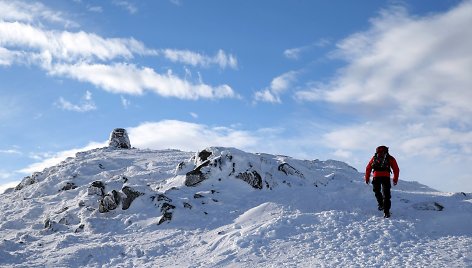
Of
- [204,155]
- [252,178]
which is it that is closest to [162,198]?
[252,178]

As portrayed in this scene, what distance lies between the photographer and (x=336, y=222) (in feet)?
48.7

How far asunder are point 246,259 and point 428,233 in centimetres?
575

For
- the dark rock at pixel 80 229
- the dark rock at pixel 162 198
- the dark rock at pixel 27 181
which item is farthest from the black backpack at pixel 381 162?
the dark rock at pixel 27 181

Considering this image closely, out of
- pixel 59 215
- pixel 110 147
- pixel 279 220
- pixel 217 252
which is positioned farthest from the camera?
pixel 110 147

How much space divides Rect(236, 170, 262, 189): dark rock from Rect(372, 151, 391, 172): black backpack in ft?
17.8

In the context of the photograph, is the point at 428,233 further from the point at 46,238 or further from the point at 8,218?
the point at 8,218

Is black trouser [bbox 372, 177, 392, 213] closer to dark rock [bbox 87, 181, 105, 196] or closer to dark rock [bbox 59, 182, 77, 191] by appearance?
dark rock [bbox 87, 181, 105, 196]

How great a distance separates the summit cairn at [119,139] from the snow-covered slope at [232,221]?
486 inches

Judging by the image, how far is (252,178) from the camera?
19984 millimetres

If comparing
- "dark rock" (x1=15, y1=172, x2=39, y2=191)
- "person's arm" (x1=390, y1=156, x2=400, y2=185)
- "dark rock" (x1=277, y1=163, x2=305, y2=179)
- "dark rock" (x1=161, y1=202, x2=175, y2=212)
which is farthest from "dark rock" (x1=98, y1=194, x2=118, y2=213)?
"dark rock" (x1=15, y1=172, x2=39, y2=191)

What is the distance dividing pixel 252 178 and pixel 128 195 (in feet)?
17.4

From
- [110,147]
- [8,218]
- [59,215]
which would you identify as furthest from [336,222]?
[110,147]

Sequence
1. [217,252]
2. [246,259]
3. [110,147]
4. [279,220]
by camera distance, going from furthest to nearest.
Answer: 1. [110,147]
2. [279,220]
3. [217,252]
4. [246,259]

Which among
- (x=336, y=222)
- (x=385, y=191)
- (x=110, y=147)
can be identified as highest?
(x=110, y=147)
